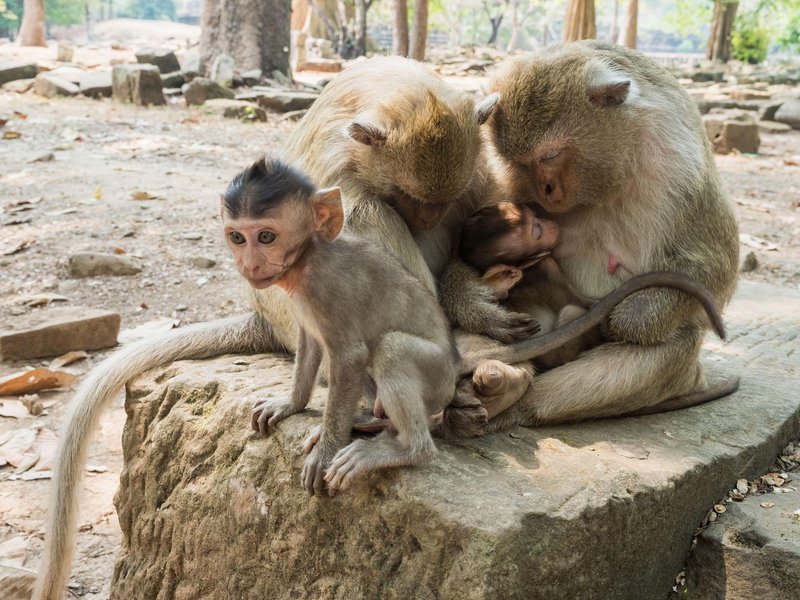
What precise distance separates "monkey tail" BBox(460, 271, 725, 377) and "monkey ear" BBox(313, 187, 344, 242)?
2.91 ft

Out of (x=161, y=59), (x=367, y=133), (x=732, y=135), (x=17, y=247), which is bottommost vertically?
(x=17, y=247)

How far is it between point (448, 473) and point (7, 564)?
2.53m

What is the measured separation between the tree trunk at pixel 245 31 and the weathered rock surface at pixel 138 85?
2897mm

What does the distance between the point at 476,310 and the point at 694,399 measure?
1216 mm

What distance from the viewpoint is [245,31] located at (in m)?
18.9

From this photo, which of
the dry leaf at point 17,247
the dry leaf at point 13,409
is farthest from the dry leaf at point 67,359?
the dry leaf at point 17,247

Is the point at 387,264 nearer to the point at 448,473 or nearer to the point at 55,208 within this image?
the point at 448,473

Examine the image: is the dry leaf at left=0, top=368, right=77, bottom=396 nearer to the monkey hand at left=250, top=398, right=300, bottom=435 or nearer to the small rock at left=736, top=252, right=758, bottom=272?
the monkey hand at left=250, top=398, right=300, bottom=435

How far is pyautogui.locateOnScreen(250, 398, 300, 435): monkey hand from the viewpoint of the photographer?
336cm

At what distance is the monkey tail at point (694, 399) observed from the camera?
12.8ft

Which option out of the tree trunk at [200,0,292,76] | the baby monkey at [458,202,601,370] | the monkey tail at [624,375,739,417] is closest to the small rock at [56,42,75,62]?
the tree trunk at [200,0,292,76]

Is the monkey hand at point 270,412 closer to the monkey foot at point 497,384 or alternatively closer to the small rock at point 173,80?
the monkey foot at point 497,384

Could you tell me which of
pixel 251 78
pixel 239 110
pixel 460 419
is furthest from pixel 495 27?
pixel 460 419

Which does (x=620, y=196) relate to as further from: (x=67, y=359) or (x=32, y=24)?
(x=32, y=24)
